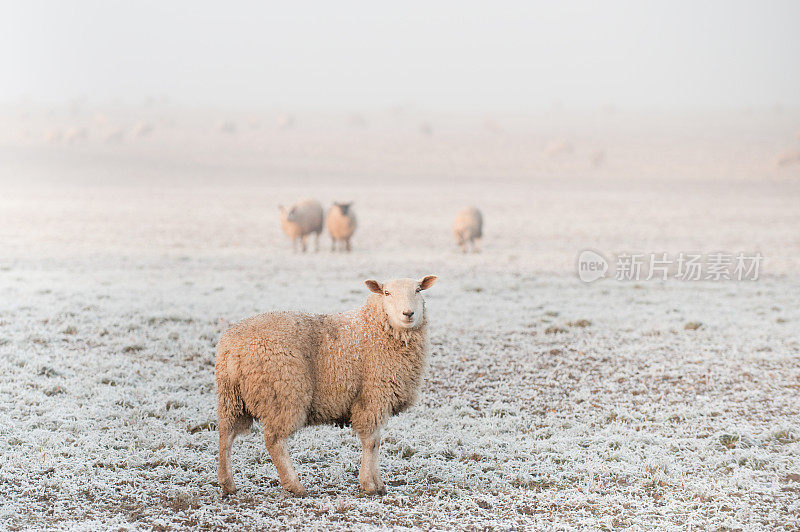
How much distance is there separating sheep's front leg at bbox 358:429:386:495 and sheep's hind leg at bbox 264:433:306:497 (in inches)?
18.7

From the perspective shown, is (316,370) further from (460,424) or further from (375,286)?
(460,424)

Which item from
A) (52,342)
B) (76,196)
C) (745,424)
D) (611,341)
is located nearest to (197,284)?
(52,342)

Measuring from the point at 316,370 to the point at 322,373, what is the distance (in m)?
0.05

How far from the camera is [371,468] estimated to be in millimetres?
5449

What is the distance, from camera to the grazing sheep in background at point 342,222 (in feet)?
60.5

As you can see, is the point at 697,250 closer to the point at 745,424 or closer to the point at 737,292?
the point at 737,292

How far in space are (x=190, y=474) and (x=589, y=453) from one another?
3465 millimetres

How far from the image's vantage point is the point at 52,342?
9.01 meters

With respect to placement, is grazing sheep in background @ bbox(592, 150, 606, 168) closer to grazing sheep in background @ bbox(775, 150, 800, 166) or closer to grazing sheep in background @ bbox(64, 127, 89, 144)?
grazing sheep in background @ bbox(775, 150, 800, 166)

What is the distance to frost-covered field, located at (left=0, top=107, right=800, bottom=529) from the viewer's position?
17.5ft

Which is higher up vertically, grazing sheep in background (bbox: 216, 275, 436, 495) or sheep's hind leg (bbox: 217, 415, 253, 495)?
grazing sheep in background (bbox: 216, 275, 436, 495)

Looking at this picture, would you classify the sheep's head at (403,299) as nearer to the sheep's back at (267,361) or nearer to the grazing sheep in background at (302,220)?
the sheep's back at (267,361)

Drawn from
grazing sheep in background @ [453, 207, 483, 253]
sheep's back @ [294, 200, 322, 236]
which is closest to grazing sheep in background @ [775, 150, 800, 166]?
grazing sheep in background @ [453, 207, 483, 253]

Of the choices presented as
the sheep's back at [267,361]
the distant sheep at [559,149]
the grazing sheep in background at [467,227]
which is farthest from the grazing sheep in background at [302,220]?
the distant sheep at [559,149]
